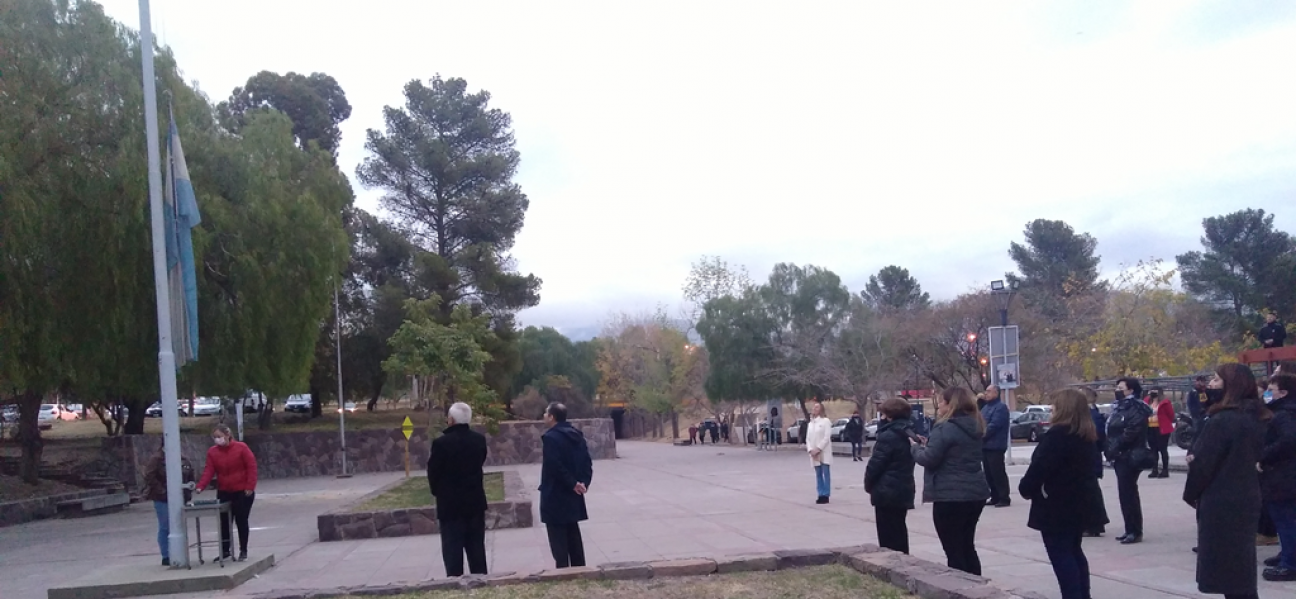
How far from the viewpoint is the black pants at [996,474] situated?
1313 centimetres

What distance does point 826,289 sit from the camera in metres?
43.7

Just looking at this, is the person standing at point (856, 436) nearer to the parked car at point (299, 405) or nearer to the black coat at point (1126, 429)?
the black coat at point (1126, 429)

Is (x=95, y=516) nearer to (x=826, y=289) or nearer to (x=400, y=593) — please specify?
(x=400, y=593)

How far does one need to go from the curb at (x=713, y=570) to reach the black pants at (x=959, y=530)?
0.28 meters

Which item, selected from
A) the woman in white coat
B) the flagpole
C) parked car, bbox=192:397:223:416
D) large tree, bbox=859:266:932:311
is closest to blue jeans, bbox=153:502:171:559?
the flagpole

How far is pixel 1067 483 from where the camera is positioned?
661cm

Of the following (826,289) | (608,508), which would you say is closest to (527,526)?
(608,508)

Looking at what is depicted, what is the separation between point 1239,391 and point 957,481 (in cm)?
207

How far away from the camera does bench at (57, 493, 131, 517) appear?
21870 mm

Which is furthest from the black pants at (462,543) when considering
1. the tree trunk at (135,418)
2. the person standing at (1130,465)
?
the tree trunk at (135,418)

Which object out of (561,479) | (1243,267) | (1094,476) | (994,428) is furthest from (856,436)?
(1243,267)

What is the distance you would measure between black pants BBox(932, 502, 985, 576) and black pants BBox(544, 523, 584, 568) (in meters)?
3.10

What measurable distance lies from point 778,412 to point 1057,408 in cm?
3892

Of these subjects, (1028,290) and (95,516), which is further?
(1028,290)
